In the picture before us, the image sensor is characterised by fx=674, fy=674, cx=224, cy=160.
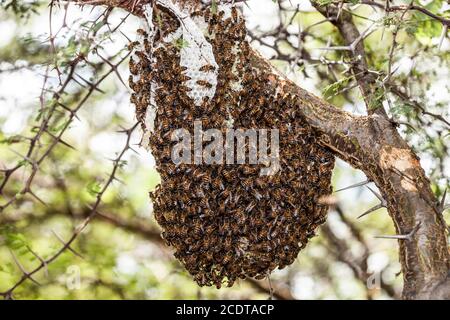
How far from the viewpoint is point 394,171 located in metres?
3.69

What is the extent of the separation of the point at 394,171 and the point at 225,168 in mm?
927

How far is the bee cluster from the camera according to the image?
373 centimetres

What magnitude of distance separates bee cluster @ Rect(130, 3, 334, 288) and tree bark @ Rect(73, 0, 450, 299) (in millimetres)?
106

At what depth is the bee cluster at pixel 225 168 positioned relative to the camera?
147 inches

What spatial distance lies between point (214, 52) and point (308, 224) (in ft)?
3.79

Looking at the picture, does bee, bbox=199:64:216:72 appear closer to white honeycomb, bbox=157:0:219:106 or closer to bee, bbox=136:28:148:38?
white honeycomb, bbox=157:0:219:106

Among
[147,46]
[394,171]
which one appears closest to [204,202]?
[147,46]

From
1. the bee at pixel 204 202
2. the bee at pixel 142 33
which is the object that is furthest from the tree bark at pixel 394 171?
the bee at pixel 204 202

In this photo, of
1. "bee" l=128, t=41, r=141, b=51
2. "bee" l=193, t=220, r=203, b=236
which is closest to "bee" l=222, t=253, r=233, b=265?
"bee" l=193, t=220, r=203, b=236

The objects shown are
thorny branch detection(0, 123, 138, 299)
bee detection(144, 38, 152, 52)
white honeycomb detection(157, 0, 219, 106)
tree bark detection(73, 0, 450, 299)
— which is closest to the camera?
tree bark detection(73, 0, 450, 299)

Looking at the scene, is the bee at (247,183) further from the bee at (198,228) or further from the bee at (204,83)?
the bee at (204,83)

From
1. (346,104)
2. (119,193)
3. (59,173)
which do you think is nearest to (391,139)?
(346,104)

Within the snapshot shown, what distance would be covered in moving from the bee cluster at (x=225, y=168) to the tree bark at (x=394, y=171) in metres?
0.11

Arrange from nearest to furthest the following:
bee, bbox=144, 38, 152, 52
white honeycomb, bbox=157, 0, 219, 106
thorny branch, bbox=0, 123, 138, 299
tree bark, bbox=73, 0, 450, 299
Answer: tree bark, bbox=73, 0, 450, 299
white honeycomb, bbox=157, 0, 219, 106
bee, bbox=144, 38, 152, 52
thorny branch, bbox=0, 123, 138, 299
